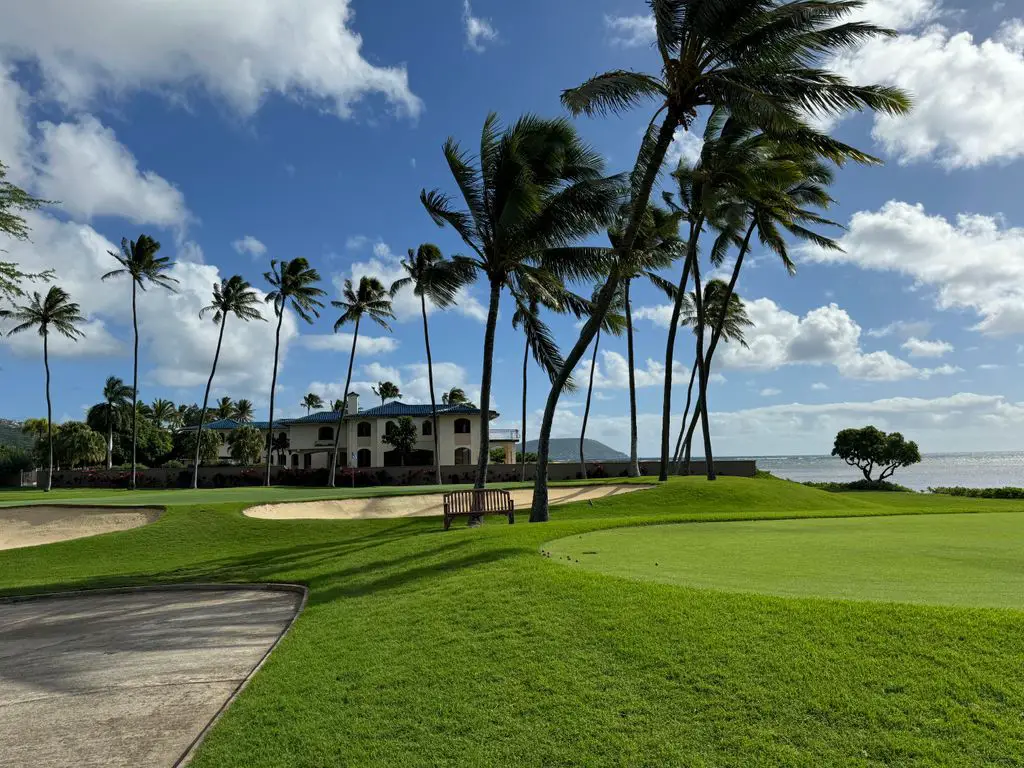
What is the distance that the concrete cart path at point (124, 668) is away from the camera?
5.23 m

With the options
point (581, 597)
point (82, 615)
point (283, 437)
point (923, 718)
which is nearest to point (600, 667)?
point (581, 597)

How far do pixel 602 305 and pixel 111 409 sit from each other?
73.6m

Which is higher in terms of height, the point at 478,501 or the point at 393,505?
the point at 478,501

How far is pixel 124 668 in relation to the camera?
23.9ft

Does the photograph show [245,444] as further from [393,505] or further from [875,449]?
[875,449]

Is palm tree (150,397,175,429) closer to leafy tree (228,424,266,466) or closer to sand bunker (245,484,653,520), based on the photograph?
leafy tree (228,424,266,466)

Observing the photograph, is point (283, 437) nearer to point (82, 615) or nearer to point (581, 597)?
point (82, 615)

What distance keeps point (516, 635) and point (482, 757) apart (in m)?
2.11

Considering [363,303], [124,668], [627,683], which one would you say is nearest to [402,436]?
[363,303]

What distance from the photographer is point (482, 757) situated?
14.1 feet

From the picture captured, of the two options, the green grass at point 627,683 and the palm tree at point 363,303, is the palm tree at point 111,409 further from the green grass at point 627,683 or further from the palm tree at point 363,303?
the green grass at point 627,683

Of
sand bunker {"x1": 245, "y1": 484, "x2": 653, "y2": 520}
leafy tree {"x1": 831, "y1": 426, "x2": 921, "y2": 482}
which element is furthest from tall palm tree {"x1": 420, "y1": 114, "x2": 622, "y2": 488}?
leafy tree {"x1": 831, "y1": 426, "x2": 921, "y2": 482}

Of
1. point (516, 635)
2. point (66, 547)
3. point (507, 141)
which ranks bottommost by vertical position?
point (66, 547)

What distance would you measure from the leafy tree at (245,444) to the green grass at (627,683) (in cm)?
6219
